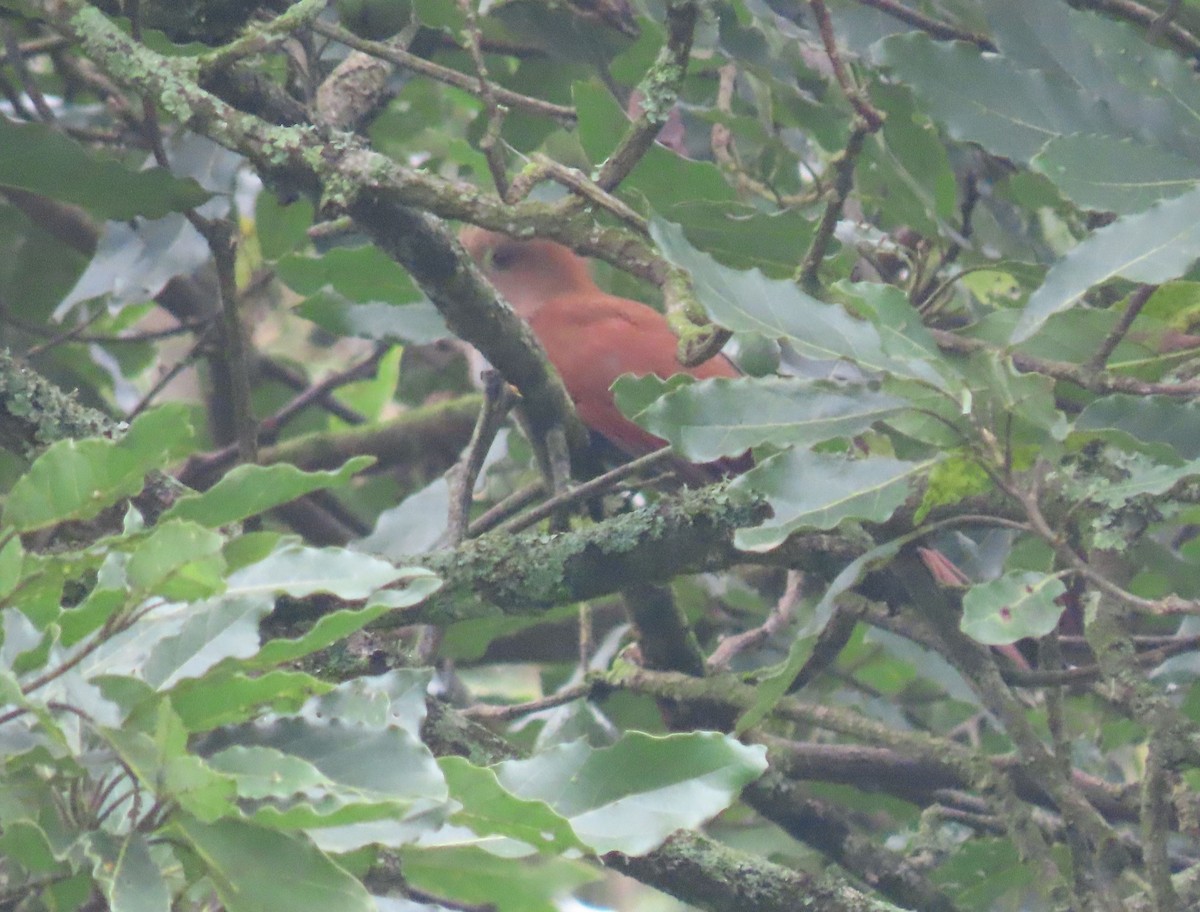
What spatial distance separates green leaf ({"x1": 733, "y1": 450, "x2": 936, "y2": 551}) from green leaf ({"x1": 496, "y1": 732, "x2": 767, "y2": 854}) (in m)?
0.38

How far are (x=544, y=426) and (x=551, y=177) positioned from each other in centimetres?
74

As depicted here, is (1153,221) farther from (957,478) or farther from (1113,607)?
(1113,607)

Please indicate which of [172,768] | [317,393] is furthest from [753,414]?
[317,393]

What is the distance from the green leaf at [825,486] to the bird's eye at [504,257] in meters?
2.99

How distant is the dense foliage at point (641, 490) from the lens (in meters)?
1.31

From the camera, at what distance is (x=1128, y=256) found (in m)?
1.66

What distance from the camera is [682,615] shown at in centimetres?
293

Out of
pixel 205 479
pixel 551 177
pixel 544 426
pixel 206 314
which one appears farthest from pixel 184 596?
pixel 206 314

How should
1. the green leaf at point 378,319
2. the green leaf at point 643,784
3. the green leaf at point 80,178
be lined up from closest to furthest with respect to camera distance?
1. the green leaf at point 643,784
2. the green leaf at point 80,178
3. the green leaf at point 378,319

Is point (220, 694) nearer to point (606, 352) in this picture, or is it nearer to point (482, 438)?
point (482, 438)

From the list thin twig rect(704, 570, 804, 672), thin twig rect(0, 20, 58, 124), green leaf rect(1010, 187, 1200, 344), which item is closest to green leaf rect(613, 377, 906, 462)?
green leaf rect(1010, 187, 1200, 344)

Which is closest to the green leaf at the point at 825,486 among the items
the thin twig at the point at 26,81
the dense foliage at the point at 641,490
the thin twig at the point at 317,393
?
the dense foliage at the point at 641,490

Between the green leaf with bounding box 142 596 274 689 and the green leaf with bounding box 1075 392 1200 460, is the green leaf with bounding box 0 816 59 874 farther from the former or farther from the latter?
the green leaf with bounding box 1075 392 1200 460

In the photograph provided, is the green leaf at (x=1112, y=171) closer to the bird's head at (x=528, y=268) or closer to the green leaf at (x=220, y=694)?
the green leaf at (x=220, y=694)
